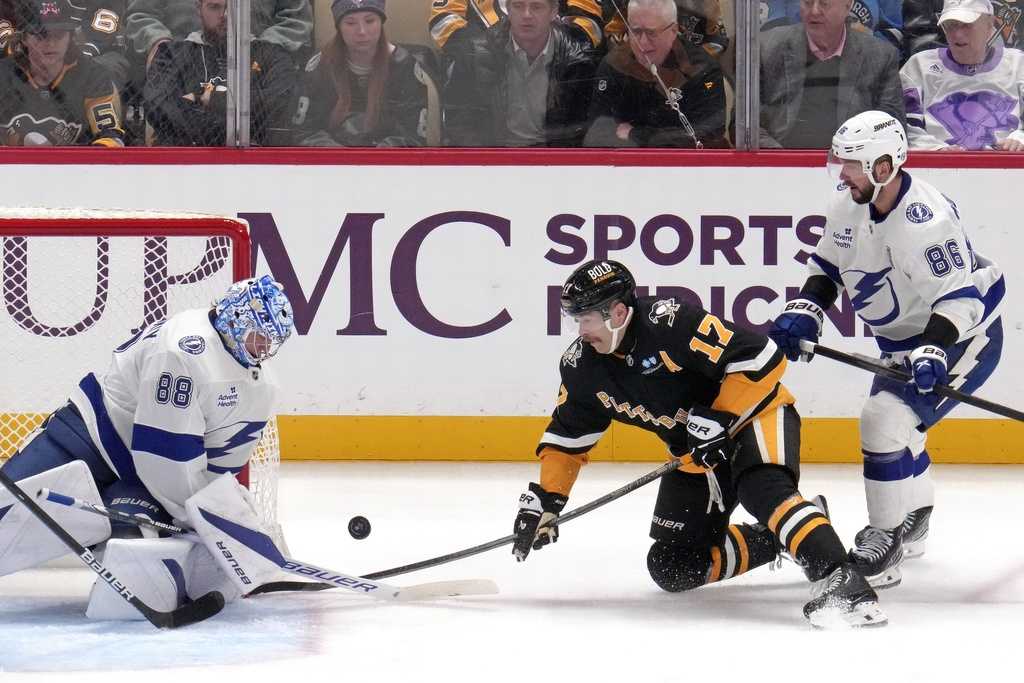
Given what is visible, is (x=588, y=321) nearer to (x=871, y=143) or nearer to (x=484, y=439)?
(x=871, y=143)

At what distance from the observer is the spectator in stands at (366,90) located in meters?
5.13

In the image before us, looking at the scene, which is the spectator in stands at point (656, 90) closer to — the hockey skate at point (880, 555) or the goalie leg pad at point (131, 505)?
the hockey skate at point (880, 555)

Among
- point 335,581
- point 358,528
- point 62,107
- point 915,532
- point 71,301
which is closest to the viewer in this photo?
point 335,581

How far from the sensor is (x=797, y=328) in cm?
364

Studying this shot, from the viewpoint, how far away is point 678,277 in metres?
5.13

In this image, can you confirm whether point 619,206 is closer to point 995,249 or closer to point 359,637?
point 995,249

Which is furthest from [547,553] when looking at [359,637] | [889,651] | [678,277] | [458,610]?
[678,277]

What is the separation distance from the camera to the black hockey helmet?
3.14 meters

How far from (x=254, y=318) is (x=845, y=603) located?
1.36 m

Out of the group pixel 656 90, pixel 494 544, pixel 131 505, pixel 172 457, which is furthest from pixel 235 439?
pixel 656 90

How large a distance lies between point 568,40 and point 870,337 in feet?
4.87

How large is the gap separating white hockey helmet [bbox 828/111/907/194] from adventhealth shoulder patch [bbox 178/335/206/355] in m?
1.53

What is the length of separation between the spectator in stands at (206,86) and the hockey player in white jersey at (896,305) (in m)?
2.21

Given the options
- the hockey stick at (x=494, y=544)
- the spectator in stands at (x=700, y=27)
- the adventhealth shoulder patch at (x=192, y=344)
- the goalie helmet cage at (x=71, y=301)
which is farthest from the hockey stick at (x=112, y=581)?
the spectator in stands at (x=700, y=27)
